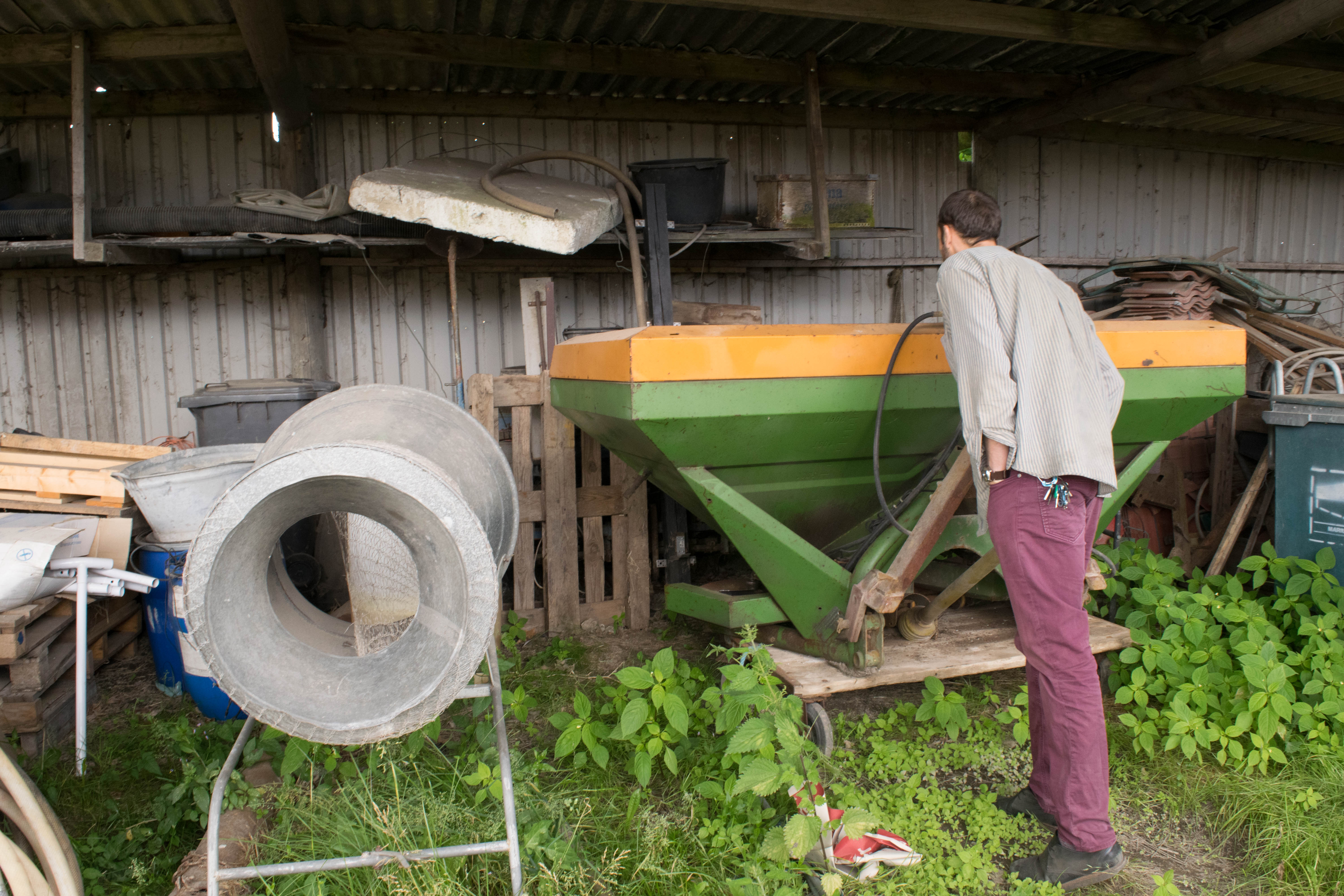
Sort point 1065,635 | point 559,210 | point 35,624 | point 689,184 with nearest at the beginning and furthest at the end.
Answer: point 1065,635
point 35,624
point 559,210
point 689,184

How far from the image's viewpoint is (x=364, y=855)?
7.41ft

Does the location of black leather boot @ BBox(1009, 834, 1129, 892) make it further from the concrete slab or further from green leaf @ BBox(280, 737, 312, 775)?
the concrete slab

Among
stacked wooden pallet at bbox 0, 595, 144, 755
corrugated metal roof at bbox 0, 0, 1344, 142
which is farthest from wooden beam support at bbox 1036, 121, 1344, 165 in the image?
stacked wooden pallet at bbox 0, 595, 144, 755

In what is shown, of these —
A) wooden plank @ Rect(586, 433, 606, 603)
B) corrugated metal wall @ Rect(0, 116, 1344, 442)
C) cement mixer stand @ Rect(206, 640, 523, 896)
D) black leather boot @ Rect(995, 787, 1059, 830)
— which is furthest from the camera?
corrugated metal wall @ Rect(0, 116, 1344, 442)

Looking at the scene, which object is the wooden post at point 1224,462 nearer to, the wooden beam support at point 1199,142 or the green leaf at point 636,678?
the wooden beam support at point 1199,142

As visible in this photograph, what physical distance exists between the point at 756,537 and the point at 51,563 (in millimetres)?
2780

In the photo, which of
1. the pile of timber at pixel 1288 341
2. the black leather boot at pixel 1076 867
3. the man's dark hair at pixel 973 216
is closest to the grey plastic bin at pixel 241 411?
the man's dark hair at pixel 973 216

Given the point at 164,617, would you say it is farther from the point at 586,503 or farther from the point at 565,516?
the point at 586,503

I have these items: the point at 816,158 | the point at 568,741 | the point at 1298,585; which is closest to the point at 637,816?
the point at 568,741

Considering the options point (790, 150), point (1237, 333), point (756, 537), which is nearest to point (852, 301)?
point (790, 150)

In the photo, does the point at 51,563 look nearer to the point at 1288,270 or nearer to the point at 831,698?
the point at 831,698

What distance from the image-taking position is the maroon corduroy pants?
248 centimetres

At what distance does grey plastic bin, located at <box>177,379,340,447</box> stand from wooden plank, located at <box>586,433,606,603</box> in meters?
1.48

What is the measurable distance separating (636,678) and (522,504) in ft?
6.69
